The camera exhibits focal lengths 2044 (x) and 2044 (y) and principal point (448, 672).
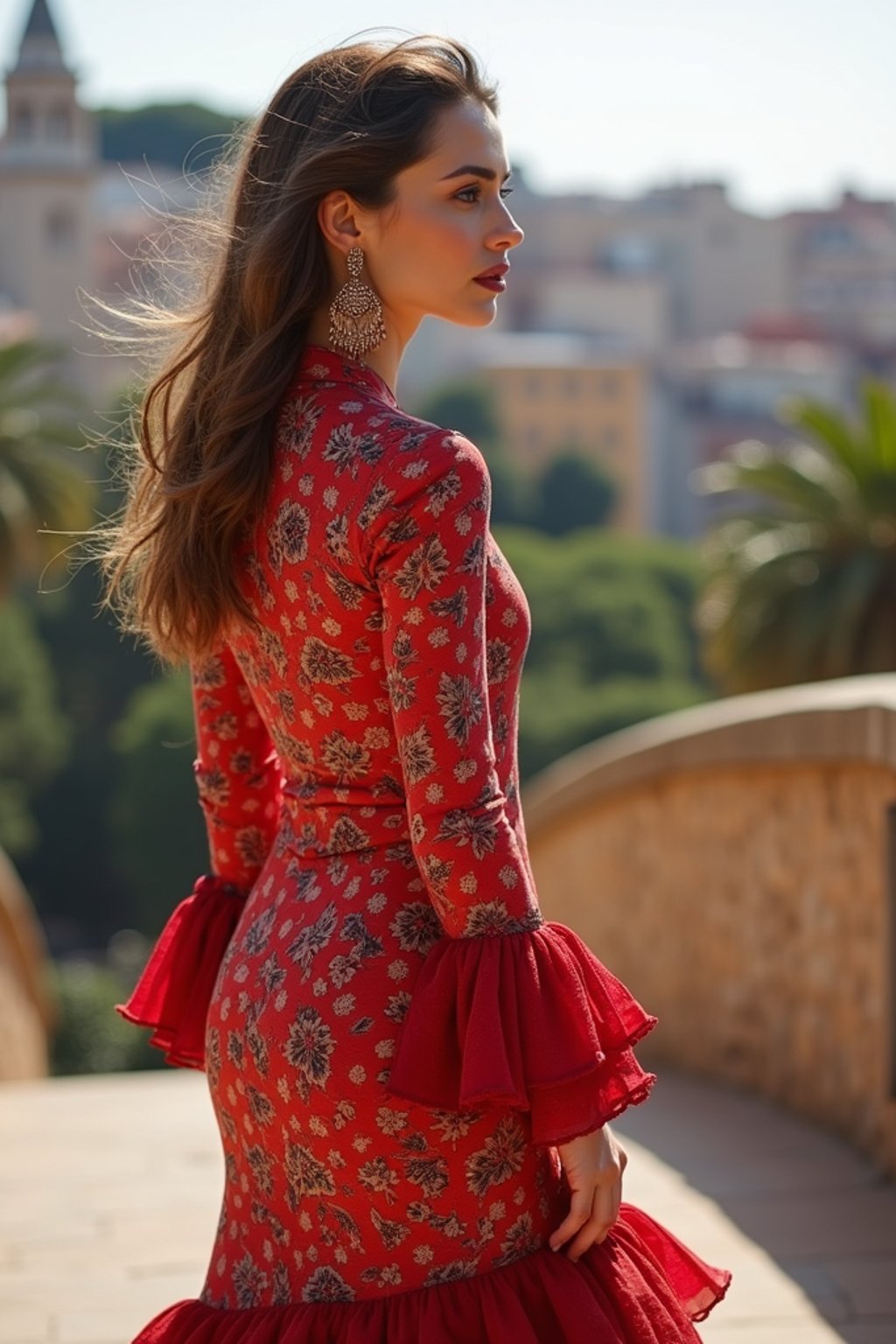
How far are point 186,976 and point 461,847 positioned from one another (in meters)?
0.61

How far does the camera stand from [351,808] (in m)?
2.03

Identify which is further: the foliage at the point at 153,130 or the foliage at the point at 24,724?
the foliage at the point at 153,130

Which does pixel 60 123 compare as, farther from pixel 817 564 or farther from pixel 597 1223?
pixel 597 1223

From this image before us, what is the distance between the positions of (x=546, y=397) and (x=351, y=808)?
268 ft

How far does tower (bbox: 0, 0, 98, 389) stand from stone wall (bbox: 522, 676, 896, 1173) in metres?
74.0

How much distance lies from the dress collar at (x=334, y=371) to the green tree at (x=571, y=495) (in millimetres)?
78484

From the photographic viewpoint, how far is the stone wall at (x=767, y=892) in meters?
4.39

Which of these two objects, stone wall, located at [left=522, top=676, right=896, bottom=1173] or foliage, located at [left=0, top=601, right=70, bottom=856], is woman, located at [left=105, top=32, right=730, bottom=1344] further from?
foliage, located at [left=0, top=601, right=70, bottom=856]

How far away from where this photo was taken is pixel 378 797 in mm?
2010

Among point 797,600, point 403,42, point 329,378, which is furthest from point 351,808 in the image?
point 797,600

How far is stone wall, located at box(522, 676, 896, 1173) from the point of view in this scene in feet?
14.4

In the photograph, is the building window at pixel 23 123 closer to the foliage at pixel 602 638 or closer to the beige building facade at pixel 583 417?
the beige building facade at pixel 583 417

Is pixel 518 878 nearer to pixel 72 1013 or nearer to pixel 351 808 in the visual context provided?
pixel 351 808

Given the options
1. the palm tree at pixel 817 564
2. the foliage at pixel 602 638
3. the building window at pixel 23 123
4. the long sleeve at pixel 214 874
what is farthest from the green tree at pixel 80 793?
the long sleeve at pixel 214 874
